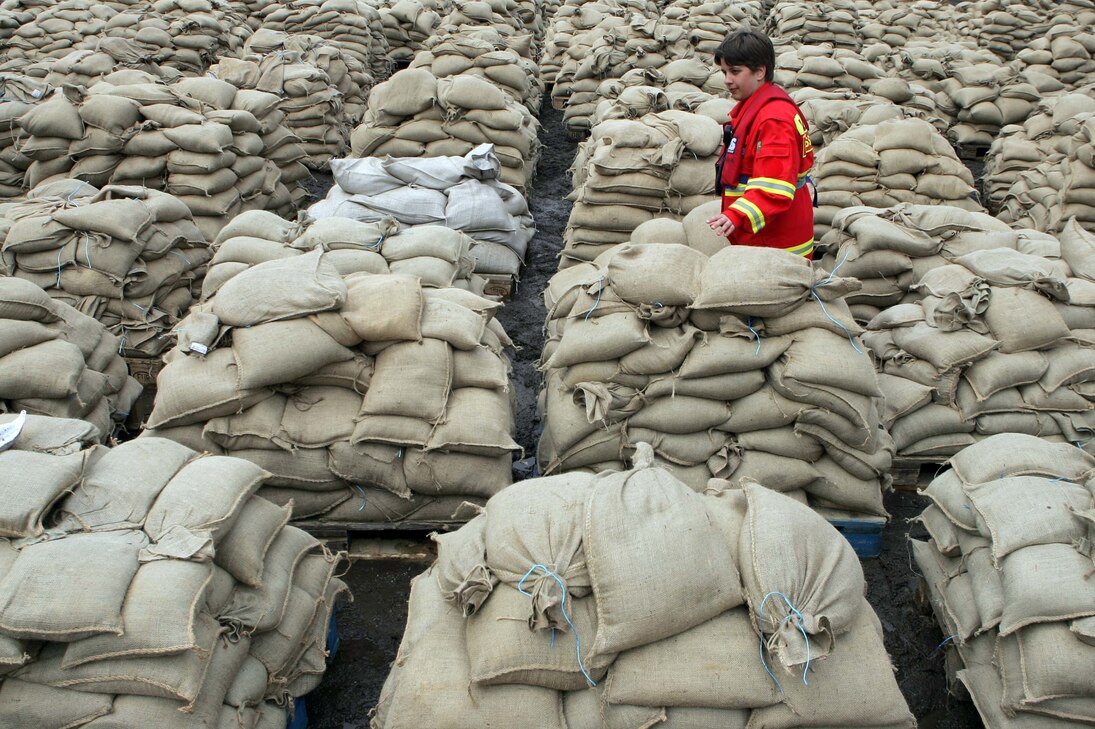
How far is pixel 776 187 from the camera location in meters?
3.57

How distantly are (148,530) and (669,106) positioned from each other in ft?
15.9

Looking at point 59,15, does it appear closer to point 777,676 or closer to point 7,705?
point 7,705

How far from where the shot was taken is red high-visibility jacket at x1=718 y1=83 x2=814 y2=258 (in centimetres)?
357

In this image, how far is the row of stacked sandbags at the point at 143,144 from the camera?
528cm

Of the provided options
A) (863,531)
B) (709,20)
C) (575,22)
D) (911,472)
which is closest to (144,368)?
(863,531)

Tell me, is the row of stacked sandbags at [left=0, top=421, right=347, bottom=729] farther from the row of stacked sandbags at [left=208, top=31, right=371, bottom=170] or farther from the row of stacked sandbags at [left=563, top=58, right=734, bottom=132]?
the row of stacked sandbags at [left=208, top=31, right=371, bottom=170]

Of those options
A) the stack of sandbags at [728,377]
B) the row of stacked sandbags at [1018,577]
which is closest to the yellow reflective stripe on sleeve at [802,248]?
the stack of sandbags at [728,377]

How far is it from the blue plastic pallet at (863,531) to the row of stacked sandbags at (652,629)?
1087 millimetres

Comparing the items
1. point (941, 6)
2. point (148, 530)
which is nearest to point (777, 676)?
point (148, 530)

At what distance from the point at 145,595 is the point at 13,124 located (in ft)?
16.3

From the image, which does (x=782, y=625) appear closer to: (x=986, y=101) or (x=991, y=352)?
(x=991, y=352)

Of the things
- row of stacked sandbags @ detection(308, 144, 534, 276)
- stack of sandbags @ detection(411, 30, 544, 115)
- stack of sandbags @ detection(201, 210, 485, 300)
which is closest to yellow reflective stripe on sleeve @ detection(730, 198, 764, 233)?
stack of sandbags @ detection(201, 210, 485, 300)

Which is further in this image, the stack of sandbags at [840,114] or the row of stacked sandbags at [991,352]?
the stack of sandbags at [840,114]

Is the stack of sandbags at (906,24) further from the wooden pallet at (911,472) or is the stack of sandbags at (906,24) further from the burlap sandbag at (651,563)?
the burlap sandbag at (651,563)
